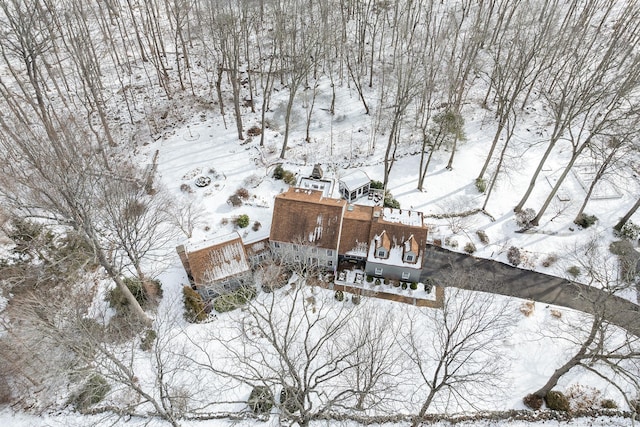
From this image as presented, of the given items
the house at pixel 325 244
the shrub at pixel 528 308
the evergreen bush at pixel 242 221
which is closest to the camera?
the shrub at pixel 528 308

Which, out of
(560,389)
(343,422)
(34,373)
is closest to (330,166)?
(343,422)

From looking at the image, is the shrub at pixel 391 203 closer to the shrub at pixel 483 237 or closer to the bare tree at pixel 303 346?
the shrub at pixel 483 237

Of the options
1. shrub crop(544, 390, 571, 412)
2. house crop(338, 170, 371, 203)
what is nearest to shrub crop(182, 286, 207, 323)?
house crop(338, 170, 371, 203)

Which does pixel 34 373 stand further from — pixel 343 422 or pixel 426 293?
pixel 426 293

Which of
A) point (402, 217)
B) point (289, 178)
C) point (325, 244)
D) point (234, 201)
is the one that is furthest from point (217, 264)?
point (402, 217)

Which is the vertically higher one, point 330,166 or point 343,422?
point 330,166

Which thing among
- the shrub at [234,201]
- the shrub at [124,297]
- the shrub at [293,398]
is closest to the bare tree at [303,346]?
the shrub at [293,398]
